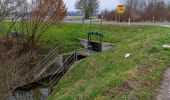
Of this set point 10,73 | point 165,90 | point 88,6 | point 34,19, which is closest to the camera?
point 165,90

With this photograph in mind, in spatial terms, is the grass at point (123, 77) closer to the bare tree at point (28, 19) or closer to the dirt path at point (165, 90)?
the dirt path at point (165, 90)

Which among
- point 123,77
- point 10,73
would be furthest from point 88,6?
point 123,77

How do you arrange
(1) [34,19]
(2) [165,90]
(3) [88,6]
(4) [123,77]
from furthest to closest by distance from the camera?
(3) [88,6], (1) [34,19], (4) [123,77], (2) [165,90]

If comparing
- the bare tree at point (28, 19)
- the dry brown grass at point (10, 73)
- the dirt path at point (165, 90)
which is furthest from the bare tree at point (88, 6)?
the dirt path at point (165, 90)

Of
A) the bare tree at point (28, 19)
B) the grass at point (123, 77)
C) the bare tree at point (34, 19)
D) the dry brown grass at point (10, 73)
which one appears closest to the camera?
the grass at point (123, 77)

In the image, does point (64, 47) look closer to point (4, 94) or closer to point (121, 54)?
point (121, 54)

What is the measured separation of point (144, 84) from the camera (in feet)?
35.2

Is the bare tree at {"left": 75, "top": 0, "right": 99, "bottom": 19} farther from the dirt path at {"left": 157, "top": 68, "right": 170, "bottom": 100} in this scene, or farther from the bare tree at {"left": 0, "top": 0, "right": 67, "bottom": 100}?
the dirt path at {"left": 157, "top": 68, "right": 170, "bottom": 100}

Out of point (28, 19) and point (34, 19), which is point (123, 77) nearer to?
point (34, 19)

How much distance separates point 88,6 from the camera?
59625 millimetres

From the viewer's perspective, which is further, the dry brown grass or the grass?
the dry brown grass

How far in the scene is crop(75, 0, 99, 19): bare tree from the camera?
5912 centimetres

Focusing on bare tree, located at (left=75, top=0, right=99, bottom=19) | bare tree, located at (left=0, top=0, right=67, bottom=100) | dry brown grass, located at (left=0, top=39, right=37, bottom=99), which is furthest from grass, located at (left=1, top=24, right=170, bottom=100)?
bare tree, located at (left=75, top=0, right=99, bottom=19)

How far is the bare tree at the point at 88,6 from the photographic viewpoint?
194 ft
